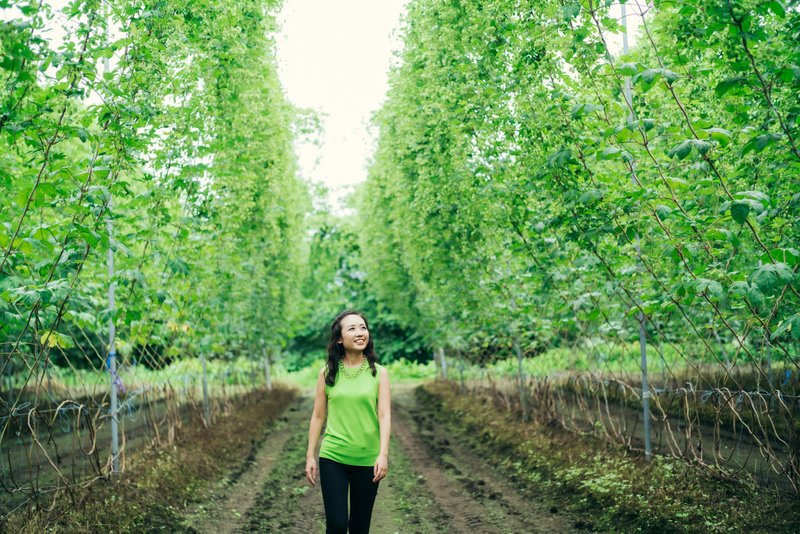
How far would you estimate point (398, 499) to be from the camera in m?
8.30

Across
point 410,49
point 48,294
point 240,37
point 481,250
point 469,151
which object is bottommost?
point 48,294

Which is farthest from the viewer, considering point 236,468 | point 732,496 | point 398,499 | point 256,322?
point 256,322

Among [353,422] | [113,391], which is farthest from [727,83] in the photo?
[113,391]

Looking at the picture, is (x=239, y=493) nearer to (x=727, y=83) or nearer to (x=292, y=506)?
(x=292, y=506)

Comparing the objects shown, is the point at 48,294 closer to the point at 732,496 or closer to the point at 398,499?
the point at 398,499

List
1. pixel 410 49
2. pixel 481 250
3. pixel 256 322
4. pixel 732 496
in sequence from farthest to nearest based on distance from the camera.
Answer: pixel 256 322 → pixel 410 49 → pixel 481 250 → pixel 732 496

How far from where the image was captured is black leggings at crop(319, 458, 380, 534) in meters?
4.27

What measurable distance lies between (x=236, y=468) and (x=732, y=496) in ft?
22.3

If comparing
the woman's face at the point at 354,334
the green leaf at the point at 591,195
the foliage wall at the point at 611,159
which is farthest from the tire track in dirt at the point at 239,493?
the green leaf at the point at 591,195

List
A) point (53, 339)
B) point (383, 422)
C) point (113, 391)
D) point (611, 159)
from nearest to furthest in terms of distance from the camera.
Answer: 1. point (383, 422)
2. point (53, 339)
3. point (611, 159)
4. point (113, 391)

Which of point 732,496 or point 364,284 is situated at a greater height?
point 364,284

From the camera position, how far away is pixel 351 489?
4441 mm

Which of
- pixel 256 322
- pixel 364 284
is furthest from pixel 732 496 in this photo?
pixel 364 284

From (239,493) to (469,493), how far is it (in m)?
2.86
